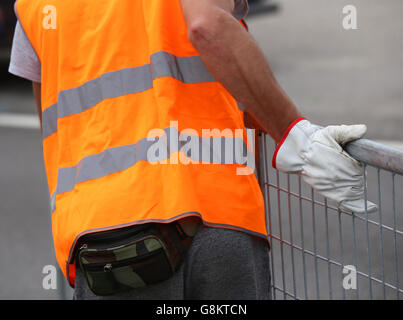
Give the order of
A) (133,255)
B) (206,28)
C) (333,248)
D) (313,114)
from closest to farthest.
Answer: (206,28) < (133,255) < (333,248) < (313,114)

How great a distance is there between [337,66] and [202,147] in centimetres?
789

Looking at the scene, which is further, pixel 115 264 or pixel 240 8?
pixel 240 8

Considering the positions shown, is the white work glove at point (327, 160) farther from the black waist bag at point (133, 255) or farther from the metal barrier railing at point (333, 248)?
the metal barrier railing at point (333, 248)

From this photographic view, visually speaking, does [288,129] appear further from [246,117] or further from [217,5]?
[246,117]

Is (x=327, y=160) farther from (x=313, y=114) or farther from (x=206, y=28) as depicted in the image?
(x=313, y=114)

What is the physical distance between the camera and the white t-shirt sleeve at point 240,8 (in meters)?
2.23

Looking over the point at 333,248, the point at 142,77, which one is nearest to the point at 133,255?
the point at 142,77

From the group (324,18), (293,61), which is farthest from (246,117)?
(324,18)

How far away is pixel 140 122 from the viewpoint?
2.03 meters

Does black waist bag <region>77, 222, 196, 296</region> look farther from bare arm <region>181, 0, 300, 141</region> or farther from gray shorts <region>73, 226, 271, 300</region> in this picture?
bare arm <region>181, 0, 300, 141</region>

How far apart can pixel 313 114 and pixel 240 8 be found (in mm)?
5892

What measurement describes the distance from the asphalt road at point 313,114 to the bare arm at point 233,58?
85.7 inches

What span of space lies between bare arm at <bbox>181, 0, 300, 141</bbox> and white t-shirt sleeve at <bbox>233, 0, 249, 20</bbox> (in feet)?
0.91

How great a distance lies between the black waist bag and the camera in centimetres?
197
